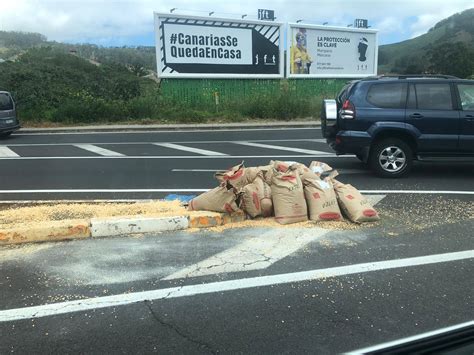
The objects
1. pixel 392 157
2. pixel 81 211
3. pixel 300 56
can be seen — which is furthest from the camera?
pixel 300 56

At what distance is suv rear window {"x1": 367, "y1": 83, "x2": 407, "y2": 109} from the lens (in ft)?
30.5

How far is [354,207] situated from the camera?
648cm

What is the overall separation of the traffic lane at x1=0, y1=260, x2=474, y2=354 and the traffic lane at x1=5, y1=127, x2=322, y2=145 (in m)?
12.7

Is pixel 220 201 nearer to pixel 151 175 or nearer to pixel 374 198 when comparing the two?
pixel 374 198

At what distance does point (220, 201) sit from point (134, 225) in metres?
1.15

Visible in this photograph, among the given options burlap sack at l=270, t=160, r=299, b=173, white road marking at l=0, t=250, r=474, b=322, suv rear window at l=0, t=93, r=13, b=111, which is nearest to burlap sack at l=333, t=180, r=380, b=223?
burlap sack at l=270, t=160, r=299, b=173

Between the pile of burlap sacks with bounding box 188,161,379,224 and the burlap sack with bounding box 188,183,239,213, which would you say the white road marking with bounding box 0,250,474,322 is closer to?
the pile of burlap sacks with bounding box 188,161,379,224

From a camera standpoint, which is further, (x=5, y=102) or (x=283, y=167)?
(x=5, y=102)

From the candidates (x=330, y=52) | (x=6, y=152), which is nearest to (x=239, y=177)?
(x=6, y=152)

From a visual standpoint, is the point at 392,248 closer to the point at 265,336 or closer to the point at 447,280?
the point at 447,280

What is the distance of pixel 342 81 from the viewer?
29.1 meters

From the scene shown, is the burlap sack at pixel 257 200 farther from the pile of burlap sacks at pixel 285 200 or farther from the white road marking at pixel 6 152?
the white road marking at pixel 6 152

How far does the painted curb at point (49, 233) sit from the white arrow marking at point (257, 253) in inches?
66.6

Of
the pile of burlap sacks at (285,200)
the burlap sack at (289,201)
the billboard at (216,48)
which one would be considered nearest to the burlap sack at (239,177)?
the pile of burlap sacks at (285,200)
